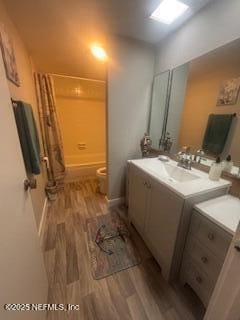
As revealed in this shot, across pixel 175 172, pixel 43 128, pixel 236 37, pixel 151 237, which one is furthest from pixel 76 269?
pixel 236 37

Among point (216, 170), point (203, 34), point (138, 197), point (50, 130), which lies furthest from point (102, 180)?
point (203, 34)

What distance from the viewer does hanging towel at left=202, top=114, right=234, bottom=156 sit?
1.16 m

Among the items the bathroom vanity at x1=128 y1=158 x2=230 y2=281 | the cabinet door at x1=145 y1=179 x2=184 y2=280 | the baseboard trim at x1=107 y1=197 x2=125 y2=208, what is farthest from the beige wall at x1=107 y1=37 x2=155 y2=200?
the cabinet door at x1=145 y1=179 x2=184 y2=280

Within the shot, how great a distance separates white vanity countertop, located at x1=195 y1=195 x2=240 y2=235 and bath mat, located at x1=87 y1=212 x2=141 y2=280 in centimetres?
88

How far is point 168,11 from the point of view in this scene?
127 centimetres

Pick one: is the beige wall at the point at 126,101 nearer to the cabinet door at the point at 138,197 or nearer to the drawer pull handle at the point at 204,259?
the cabinet door at the point at 138,197

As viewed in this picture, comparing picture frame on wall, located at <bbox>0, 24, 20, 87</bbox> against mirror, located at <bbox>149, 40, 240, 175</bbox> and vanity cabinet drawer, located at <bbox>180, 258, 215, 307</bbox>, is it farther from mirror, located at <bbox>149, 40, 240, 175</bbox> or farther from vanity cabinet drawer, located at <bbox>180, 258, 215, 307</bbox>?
vanity cabinet drawer, located at <bbox>180, 258, 215, 307</bbox>

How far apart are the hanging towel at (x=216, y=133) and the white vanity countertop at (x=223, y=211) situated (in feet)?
1.35

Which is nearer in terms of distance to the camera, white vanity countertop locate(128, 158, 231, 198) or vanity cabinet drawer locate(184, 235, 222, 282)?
vanity cabinet drawer locate(184, 235, 222, 282)

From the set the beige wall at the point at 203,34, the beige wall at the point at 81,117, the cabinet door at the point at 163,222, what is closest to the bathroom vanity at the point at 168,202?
the cabinet door at the point at 163,222

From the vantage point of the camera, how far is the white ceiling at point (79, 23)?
1154 millimetres

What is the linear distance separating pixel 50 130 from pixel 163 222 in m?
2.12

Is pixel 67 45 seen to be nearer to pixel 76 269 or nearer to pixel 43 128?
pixel 43 128

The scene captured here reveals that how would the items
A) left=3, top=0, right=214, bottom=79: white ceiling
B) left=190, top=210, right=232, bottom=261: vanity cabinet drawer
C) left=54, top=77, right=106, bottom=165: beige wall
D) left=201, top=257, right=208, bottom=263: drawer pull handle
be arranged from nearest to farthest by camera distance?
left=190, top=210, right=232, bottom=261: vanity cabinet drawer, left=201, top=257, right=208, bottom=263: drawer pull handle, left=3, top=0, right=214, bottom=79: white ceiling, left=54, top=77, right=106, bottom=165: beige wall
